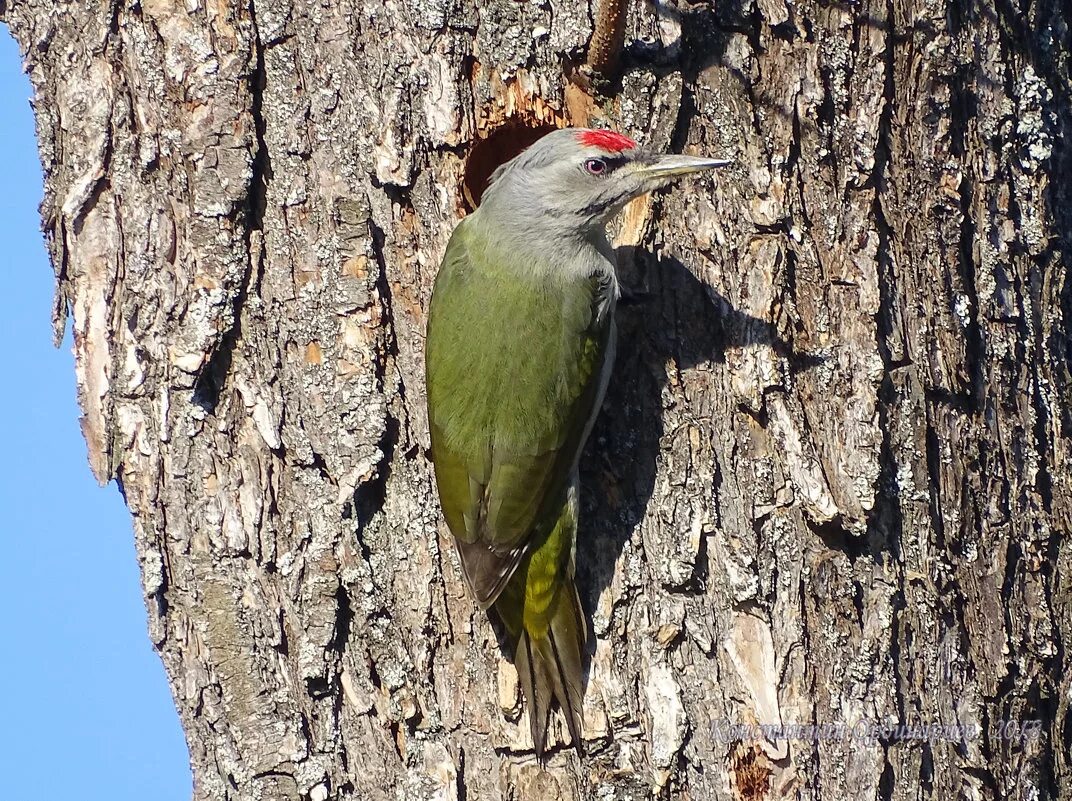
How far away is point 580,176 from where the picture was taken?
388 cm

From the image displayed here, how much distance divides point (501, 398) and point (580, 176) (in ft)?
2.59

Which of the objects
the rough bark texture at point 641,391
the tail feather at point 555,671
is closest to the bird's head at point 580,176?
the rough bark texture at point 641,391

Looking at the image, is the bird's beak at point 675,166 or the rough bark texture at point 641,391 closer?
the rough bark texture at point 641,391

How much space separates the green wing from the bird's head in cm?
23

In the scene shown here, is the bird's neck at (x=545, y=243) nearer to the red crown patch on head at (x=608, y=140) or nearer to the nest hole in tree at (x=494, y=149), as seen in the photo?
the nest hole in tree at (x=494, y=149)

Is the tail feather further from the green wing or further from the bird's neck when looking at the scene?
the bird's neck

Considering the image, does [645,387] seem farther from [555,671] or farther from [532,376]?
[555,671]

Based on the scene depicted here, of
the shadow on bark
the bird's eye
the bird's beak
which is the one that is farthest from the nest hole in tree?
the shadow on bark

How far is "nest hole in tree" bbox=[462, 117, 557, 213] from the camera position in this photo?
385 cm

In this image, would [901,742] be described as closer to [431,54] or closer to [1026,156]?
[1026,156]

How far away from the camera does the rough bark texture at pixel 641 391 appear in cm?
338

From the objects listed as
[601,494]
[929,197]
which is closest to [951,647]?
[601,494]

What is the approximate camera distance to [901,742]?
3287 mm

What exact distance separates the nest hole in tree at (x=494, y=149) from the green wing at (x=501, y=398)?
0.27 metres
